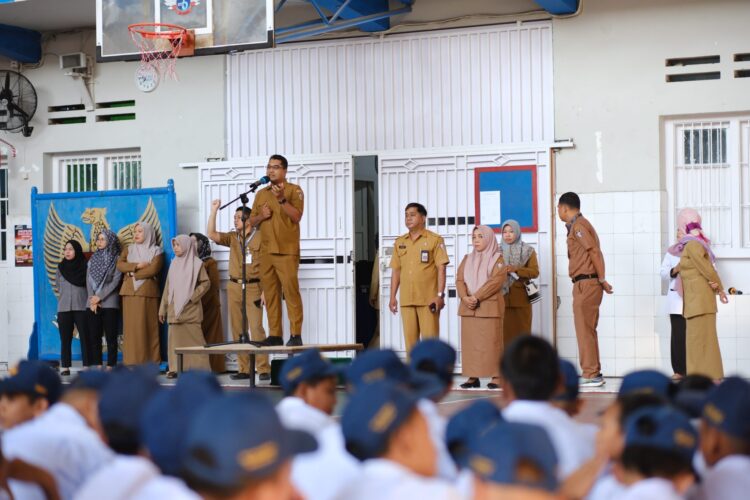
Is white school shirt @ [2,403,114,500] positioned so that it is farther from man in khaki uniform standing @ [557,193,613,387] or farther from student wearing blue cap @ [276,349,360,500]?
man in khaki uniform standing @ [557,193,613,387]

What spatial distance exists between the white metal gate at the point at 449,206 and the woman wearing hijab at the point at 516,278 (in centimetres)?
48

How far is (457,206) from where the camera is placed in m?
10.5

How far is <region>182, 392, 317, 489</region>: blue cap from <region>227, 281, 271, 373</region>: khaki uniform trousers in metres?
8.37

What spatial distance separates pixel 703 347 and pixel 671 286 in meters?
0.62

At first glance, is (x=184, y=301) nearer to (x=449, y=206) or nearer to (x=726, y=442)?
(x=449, y=206)

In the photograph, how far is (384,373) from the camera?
3.42 m

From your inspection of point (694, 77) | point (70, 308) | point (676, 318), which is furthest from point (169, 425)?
point (70, 308)

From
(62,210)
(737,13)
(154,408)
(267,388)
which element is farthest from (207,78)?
(154,408)

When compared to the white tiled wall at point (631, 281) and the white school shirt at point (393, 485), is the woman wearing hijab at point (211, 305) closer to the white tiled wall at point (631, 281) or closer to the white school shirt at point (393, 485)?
the white tiled wall at point (631, 281)

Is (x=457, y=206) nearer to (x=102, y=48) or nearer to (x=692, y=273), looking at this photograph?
(x=692, y=273)

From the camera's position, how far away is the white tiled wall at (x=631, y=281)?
9.83 meters

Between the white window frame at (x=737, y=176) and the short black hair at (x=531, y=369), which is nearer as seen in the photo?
the short black hair at (x=531, y=369)

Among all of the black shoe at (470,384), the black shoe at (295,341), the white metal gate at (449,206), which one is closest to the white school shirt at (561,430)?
the black shoe at (295,341)

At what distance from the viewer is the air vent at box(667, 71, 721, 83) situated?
32.0 feet
